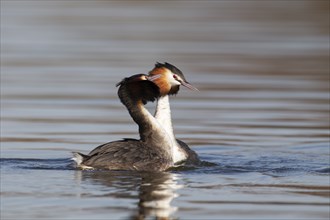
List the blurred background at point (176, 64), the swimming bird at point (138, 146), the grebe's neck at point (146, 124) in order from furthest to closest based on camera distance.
Answer: the blurred background at point (176, 64) < the grebe's neck at point (146, 124) < the swimming bird at point (138, 146)

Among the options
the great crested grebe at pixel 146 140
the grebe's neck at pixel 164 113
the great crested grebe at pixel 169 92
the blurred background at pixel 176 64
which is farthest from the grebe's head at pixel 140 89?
the blurred background at pixel 176 64

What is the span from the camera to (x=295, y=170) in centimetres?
1352

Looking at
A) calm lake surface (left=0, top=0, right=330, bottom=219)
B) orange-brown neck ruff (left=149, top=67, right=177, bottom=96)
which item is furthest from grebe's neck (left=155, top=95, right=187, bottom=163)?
calm lake surface (left=0, top=0, right=330, bottom=219)

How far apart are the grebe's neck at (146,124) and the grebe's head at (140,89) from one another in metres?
0.02

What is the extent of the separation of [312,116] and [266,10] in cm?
1990

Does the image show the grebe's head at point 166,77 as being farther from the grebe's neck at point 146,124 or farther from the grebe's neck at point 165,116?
the grebe's neck at point 146,124

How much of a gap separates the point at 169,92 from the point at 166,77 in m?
0.20

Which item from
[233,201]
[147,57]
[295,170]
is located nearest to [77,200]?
[233,201]

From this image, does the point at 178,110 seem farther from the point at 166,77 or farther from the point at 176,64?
the point at 176,64

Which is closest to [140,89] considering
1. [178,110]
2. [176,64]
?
[178,110]

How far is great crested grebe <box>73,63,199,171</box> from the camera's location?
13281mm

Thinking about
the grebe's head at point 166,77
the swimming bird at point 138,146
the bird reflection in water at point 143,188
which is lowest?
the bird reflection in water at point 143,188

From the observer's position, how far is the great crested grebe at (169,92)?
14.1 metres

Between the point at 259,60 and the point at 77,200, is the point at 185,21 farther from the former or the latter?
the point at 77,200
